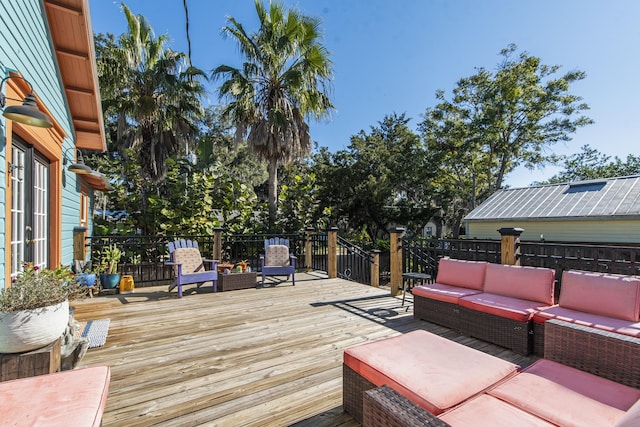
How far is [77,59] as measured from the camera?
4.82 m

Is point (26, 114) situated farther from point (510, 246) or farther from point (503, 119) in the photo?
point (503, 119)

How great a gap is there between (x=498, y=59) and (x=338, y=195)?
1206 centimetres

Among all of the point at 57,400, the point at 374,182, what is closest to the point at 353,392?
the point at 57,400

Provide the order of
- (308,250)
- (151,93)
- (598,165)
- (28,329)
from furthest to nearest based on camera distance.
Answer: (598,165) → (151,93) → (308,250) → (28,329)

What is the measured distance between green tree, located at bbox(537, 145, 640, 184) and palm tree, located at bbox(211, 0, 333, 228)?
24.8m

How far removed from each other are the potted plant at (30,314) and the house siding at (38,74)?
1.05 m

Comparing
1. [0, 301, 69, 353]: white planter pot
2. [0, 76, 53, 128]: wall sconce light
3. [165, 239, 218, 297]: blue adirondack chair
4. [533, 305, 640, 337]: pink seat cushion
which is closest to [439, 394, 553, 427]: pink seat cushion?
[533, 305, 640, 337]: pink seat cushion

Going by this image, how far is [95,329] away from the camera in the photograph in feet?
12.1

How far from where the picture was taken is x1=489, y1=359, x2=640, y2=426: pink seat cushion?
1.40 metres

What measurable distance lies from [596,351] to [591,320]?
112cm

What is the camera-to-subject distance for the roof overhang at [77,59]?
417cm

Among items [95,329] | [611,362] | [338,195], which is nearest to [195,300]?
[95,329]

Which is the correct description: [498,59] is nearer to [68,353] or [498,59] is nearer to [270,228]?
[270,228]

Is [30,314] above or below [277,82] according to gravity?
below
